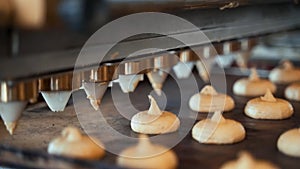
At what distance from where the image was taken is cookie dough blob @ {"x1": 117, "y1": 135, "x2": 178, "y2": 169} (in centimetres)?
149

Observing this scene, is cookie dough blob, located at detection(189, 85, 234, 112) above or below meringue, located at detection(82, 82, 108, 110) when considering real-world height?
below

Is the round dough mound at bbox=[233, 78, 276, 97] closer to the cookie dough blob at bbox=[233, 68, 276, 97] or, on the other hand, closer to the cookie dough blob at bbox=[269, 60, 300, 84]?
the cookie dough blob at bbox=[233, 68, 276, 97]

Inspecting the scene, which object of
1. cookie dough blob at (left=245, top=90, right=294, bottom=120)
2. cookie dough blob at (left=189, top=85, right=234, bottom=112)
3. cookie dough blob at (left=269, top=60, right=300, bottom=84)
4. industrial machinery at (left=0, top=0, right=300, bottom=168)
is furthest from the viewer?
cookie dough blob at (left=269, top=60, right=300, bottom=84)

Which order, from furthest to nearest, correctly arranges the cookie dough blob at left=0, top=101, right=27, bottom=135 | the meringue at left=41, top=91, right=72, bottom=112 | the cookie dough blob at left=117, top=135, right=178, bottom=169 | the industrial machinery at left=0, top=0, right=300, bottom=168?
the meringue at left=41, top=91, right=72, bottom=112 → the cookie dough blob at left=117, top=135, right=178, bottom=169 → the cookie dough blob at left=0, top=101, right=27, bottom=135 → the industrial machinery at left=0, top=0, right=300, bottom=168

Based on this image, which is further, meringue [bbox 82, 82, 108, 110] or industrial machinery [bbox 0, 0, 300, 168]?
meringue [bbox 82, 82, 108, 110]

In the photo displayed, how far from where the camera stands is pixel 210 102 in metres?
2.29

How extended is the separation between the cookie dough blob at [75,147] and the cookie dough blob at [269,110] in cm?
82

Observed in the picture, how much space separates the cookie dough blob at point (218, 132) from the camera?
1.83m

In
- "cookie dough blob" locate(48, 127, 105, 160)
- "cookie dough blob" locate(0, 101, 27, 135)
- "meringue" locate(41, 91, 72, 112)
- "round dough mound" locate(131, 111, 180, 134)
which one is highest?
"cookie dough blob" locate(0, 101, 27, 135)

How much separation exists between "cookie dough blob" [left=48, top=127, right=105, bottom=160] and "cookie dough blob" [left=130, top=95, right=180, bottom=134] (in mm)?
314

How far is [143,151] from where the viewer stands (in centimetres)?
154

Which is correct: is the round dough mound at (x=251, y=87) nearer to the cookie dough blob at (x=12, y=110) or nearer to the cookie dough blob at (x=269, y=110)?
the cookie dough blob at (x=269, y=110)

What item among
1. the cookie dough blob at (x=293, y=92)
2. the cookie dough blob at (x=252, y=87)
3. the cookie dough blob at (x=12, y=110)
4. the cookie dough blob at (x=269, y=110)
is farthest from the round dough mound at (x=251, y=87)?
the cookie dough blob at (x=12, y=110)

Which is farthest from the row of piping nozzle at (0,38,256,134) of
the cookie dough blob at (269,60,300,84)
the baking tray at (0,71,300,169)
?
the cookie dough blob at (269,60,300,84)
